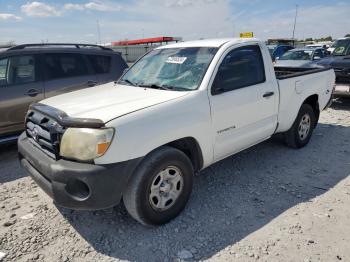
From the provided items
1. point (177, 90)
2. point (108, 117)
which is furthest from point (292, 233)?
point (108, 117)

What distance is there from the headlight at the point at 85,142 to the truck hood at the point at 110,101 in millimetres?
135

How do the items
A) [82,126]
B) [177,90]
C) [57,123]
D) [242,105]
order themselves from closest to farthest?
[82,126] < [57,123] < [177,90] < [242,105]

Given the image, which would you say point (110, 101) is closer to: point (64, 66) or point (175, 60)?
point (175, 60)

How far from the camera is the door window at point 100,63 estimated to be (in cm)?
600

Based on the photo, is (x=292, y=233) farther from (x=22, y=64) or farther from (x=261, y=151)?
(x=22, y=64)

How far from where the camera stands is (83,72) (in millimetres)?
5855

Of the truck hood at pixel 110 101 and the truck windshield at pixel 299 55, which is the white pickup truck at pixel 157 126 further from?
the truck windshield at pixel 299 55

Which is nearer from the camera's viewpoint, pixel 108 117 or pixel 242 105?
pixel 108 117

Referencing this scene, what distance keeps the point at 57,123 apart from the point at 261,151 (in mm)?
3290

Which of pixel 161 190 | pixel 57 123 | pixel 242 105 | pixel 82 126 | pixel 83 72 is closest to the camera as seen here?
pixel 82 126

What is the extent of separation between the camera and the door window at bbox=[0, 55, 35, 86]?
506 cm

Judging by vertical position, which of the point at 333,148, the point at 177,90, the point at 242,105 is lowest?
the point at 333,148

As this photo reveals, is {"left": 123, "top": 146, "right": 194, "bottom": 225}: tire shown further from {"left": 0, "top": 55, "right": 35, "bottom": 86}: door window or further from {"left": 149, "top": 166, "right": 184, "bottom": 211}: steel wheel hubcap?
{"left": 0, "top": 55, "right": 35, "bottom": 86}: door window

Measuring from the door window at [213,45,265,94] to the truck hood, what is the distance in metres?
0.55
